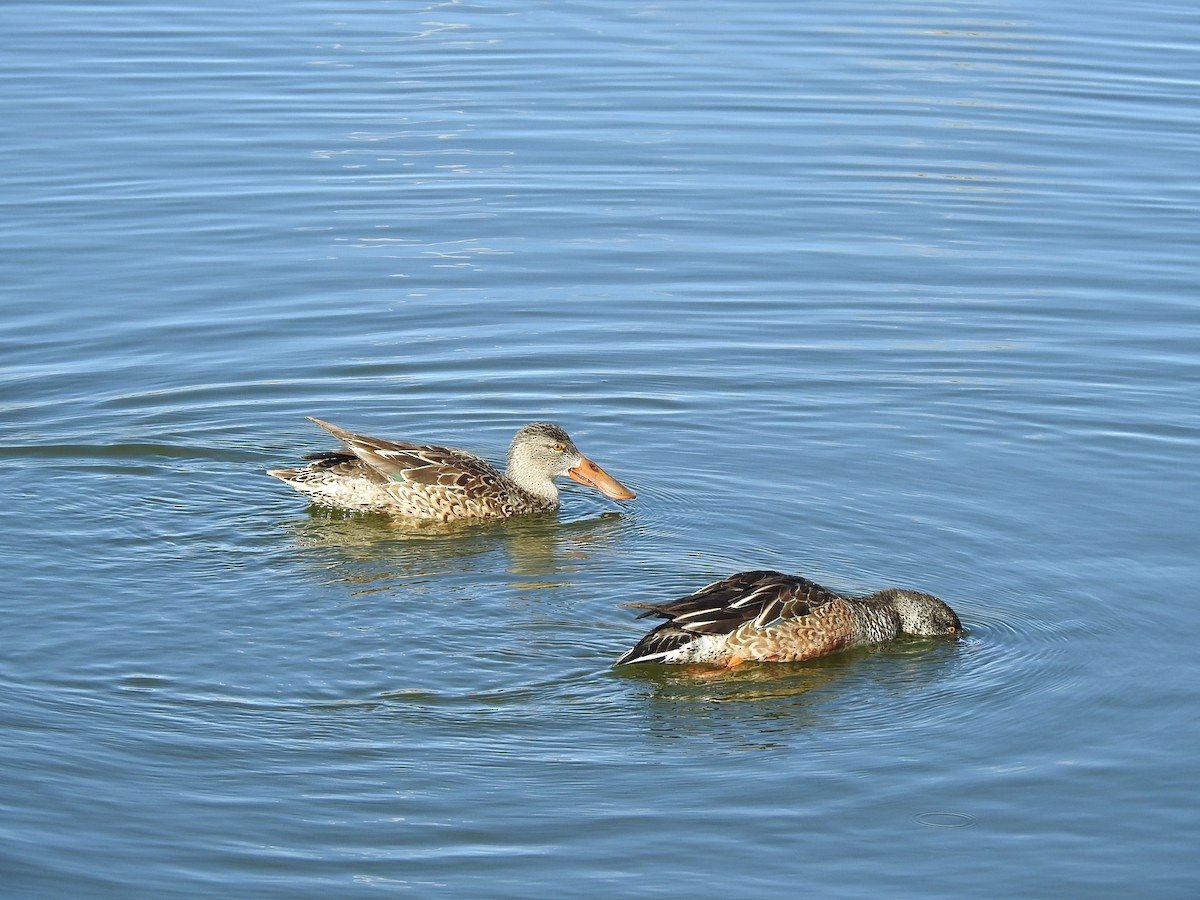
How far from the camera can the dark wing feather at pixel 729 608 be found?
28.6ft

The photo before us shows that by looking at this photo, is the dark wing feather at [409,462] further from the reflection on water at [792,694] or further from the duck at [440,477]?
the reflection on water at [792,694]

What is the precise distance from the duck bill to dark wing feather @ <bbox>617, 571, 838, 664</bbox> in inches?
75.1

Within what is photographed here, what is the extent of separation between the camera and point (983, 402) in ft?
41.7

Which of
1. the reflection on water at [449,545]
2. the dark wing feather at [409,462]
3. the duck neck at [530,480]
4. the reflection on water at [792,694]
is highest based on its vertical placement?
the dark wing feather at [409,462]

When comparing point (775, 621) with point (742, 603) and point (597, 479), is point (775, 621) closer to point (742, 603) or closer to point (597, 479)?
point (742, 603)

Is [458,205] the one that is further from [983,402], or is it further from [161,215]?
[983,402]

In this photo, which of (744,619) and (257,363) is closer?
(744,619)

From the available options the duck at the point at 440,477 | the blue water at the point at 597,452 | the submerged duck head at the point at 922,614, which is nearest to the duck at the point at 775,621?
the submerged duck head at the point at 922,614

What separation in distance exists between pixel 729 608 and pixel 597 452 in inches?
123

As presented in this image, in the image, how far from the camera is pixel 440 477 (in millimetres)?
10867

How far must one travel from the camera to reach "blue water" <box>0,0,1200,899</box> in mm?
7445

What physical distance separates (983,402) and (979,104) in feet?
29.1

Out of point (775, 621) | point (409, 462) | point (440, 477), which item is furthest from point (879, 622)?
point (409, 462)

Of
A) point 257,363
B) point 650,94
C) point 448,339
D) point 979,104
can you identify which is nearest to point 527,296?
point 448,339
